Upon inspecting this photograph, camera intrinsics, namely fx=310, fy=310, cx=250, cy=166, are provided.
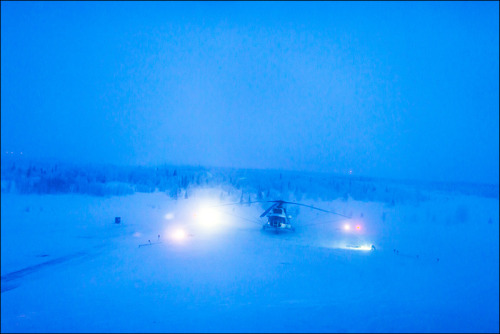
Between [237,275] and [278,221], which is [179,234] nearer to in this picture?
[278,221]

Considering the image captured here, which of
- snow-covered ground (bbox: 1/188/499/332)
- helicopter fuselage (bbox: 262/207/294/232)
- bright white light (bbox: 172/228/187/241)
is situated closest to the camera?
snow-covered ground (bbox: 1/188/499/332)

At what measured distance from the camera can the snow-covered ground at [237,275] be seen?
6.62 meters

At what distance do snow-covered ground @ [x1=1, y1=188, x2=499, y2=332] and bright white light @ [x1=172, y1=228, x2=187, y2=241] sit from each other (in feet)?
0.29

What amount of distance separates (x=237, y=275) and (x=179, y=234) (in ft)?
19.4

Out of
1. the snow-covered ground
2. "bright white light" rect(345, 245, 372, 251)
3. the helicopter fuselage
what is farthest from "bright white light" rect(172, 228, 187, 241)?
"bright white light" rect(345, 245, 372, 251)

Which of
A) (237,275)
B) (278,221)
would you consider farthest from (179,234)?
(237,275)

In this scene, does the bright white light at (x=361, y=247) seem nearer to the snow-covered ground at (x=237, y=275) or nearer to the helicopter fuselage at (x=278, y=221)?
the snow-covered ground at (x=237, y=275)

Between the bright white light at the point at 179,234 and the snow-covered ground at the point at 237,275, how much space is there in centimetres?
9

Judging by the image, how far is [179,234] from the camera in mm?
14547

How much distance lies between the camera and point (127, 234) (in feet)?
48.1

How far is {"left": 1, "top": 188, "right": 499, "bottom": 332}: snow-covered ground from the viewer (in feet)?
21.7

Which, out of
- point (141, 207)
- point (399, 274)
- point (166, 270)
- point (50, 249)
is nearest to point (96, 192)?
point (141, 207)

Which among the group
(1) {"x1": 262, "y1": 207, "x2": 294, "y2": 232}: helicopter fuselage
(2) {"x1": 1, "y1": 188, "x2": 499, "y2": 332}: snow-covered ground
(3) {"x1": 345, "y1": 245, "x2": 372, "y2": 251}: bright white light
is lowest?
(2) {"x1": 1, "y1": 188, "x2": 499, "y2": 332}: snow-covered ground

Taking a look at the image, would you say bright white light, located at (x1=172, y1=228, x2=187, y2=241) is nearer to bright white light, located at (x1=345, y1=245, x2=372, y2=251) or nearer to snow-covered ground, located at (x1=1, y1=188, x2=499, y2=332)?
snow-covered ground, located at (x1=1, y1=188, x2=499, y2=332)
